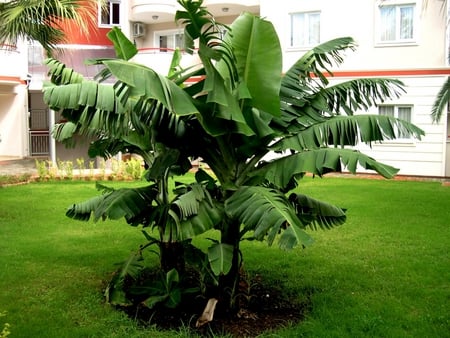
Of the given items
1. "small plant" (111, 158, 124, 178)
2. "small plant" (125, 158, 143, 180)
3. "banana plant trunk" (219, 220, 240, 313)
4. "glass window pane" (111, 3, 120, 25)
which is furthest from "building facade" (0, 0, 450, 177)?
"banana plant trunk" (219, 220, 240, 313)

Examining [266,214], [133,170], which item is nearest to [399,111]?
[133,170]

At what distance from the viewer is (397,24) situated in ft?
63.2

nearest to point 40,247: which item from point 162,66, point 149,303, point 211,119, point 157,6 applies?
point 149,303

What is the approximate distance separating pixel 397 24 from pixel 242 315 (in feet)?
53.6

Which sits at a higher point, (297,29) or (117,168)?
(297,29)

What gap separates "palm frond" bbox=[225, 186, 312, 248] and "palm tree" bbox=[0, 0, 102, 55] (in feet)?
22.9

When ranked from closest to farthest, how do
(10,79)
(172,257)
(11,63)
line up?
(172,257) → (11,63) → (10,79)

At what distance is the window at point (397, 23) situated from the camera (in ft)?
62.7

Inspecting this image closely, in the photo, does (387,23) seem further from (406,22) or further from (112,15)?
(112,15)

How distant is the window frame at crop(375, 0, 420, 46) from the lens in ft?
62.0

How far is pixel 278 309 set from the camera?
631 cm

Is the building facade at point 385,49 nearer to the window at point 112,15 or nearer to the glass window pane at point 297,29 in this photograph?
the glass window pane at point 297,29

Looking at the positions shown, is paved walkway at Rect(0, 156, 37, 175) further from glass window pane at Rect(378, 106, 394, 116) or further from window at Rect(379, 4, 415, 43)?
window at Rect(379, 4, 415, 43)

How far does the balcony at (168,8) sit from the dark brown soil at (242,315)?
18.7 m
